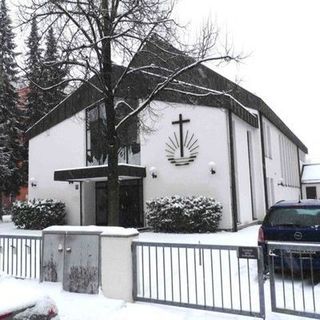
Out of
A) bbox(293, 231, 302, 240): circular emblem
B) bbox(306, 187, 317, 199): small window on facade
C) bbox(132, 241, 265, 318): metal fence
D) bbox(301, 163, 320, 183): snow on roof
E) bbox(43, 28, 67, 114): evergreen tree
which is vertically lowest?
bbox(132, 241, 265, 318): metal fence

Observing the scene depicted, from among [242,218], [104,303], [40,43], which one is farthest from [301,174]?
[104,303]

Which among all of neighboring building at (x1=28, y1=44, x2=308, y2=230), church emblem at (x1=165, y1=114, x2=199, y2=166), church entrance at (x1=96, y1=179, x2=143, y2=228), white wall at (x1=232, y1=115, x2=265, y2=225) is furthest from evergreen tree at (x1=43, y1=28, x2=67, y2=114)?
white wall at (x1=232, y1=115, x2=265, y2=225)

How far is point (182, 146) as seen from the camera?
18.8 m

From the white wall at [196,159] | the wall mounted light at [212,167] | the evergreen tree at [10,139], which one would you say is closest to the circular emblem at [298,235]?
the white wall at [196,159]

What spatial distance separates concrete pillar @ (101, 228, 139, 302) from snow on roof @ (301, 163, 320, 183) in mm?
32170

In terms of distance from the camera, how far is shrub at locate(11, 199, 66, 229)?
20.9 meters

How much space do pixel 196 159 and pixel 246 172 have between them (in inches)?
125

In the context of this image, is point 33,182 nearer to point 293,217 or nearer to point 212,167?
point 212,167

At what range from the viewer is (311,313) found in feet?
18.9

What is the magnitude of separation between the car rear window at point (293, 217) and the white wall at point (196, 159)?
29.1 feet

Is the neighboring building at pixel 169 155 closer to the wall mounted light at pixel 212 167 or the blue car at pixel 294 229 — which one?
the wall mounted light at pixel 212 167

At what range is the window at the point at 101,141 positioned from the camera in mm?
20109

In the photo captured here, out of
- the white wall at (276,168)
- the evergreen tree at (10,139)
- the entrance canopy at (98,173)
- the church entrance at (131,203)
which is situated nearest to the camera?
the entrance canopy at (98,173)

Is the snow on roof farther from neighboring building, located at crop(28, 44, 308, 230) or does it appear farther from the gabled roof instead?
neighboring building, located at crop(28, 44, 308, 230)
